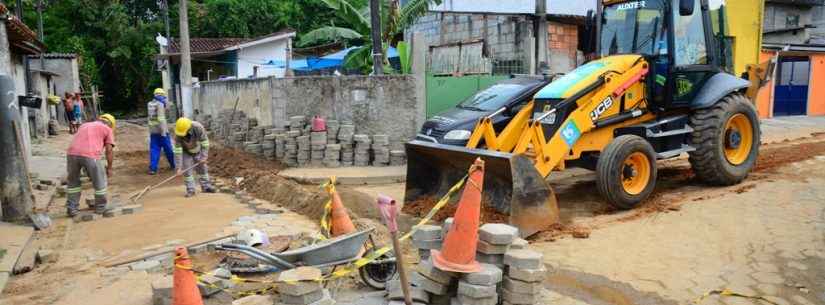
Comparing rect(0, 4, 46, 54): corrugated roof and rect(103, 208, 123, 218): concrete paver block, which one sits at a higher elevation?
rect(0, 4, 46, 54): corrugated roof

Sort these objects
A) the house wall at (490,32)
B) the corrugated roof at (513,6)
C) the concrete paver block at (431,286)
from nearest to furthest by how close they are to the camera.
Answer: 1. the concrete paver block at (431,286)
2. the house wall at (490,32)
3. the corrugated roof at (513,6)

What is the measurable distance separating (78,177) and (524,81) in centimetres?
726

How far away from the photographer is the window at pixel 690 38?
759 cm

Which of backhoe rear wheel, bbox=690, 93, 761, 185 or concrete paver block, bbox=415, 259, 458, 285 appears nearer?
concrete paver block, bbox=415, 259, 458, 285

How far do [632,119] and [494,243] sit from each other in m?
4.41

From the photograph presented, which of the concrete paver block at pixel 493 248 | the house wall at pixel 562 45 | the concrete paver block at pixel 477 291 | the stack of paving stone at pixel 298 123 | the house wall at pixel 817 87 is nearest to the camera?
the concrete paver block at pixel 477 291

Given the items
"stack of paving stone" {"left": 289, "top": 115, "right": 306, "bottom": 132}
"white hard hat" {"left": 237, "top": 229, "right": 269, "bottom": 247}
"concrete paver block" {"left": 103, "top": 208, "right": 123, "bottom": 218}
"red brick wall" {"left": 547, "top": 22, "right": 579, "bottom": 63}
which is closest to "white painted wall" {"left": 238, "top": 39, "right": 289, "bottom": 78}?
"red brick wall" {"left": 547, "top": 22, "right": 579, "bottom": 63}

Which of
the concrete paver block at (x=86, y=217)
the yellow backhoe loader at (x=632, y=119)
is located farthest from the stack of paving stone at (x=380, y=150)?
the concrete paver block at (x=86, y=217)

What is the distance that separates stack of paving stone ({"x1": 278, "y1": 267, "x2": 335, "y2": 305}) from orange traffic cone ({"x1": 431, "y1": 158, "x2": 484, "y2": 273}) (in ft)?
2.81

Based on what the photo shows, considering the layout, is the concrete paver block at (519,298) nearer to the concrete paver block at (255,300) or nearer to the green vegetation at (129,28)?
the concrete paver block at (255,300)

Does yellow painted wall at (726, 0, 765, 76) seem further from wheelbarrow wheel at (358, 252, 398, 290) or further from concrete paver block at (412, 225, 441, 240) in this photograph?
wheelbarrow wheel at (358, 252, 398, 290)

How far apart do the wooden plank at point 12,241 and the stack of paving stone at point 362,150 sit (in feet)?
18.4

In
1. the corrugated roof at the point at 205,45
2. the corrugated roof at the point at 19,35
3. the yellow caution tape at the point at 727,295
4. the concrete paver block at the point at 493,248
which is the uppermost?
the corrugated roof at the point at 205,45

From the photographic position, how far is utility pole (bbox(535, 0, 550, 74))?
14.4 metres
